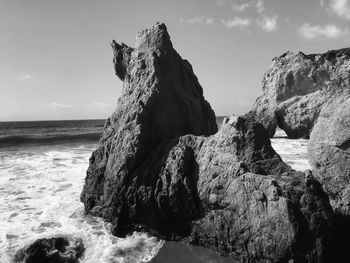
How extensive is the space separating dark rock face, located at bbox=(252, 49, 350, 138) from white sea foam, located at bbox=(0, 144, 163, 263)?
77.1ft

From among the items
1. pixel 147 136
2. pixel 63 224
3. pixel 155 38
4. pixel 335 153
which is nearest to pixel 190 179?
pixel 147 136

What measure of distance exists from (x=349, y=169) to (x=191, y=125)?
6.26m

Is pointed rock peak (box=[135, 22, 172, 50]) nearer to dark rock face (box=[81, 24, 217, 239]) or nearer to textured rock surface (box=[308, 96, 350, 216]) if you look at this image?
dark rock face (box=[81, 24, 217, 239])

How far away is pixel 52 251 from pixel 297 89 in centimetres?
3387

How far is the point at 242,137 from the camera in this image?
970 centimetres

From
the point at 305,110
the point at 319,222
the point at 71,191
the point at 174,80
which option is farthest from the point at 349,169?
the point at 305,110

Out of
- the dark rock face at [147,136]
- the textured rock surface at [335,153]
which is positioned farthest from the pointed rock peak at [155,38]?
the textured rock surface at [335,153]

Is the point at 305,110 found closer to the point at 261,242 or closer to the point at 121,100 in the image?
the point at 121,100

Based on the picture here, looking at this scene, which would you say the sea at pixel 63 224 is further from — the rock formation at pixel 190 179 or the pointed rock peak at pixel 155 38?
the pointed rock peak at pixel 155 38

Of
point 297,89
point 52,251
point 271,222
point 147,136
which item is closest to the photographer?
point 271,222

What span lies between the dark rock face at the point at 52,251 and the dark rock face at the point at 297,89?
2924 centimetres

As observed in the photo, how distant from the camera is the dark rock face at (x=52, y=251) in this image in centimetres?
863

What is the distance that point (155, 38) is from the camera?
13602mm

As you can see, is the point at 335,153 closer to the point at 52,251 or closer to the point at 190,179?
the point at 190,179
